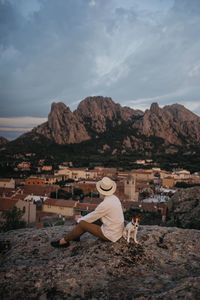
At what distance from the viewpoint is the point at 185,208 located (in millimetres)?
11695

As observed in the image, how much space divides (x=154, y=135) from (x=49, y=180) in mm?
101360

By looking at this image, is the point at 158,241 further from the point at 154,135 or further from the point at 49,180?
the point at 154,135

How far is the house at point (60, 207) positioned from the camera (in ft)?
97.8

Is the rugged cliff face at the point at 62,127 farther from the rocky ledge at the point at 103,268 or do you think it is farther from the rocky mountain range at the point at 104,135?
the rocky ledge at the point at 103,268

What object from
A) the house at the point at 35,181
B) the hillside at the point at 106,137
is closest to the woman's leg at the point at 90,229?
the house at the point at 35,181

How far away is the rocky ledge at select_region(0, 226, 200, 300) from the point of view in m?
2.74

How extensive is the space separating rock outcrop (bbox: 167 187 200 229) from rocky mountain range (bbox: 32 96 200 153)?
114 metres

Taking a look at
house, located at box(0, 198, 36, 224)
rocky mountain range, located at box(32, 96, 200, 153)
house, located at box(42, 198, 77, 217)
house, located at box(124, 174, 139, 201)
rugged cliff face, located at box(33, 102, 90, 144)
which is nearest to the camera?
house, located at box(0, 198, 36, 224)

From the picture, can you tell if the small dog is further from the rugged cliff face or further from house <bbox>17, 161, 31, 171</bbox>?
the rugged cliff face

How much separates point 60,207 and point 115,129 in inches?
5103

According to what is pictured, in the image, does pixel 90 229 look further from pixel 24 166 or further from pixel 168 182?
pixel 24 166

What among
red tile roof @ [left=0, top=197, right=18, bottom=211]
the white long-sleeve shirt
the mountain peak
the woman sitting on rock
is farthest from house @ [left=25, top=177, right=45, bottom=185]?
the mountain peak

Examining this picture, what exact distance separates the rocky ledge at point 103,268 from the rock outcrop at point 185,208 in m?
6.09

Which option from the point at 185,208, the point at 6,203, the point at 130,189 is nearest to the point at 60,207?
the point at 6,203
